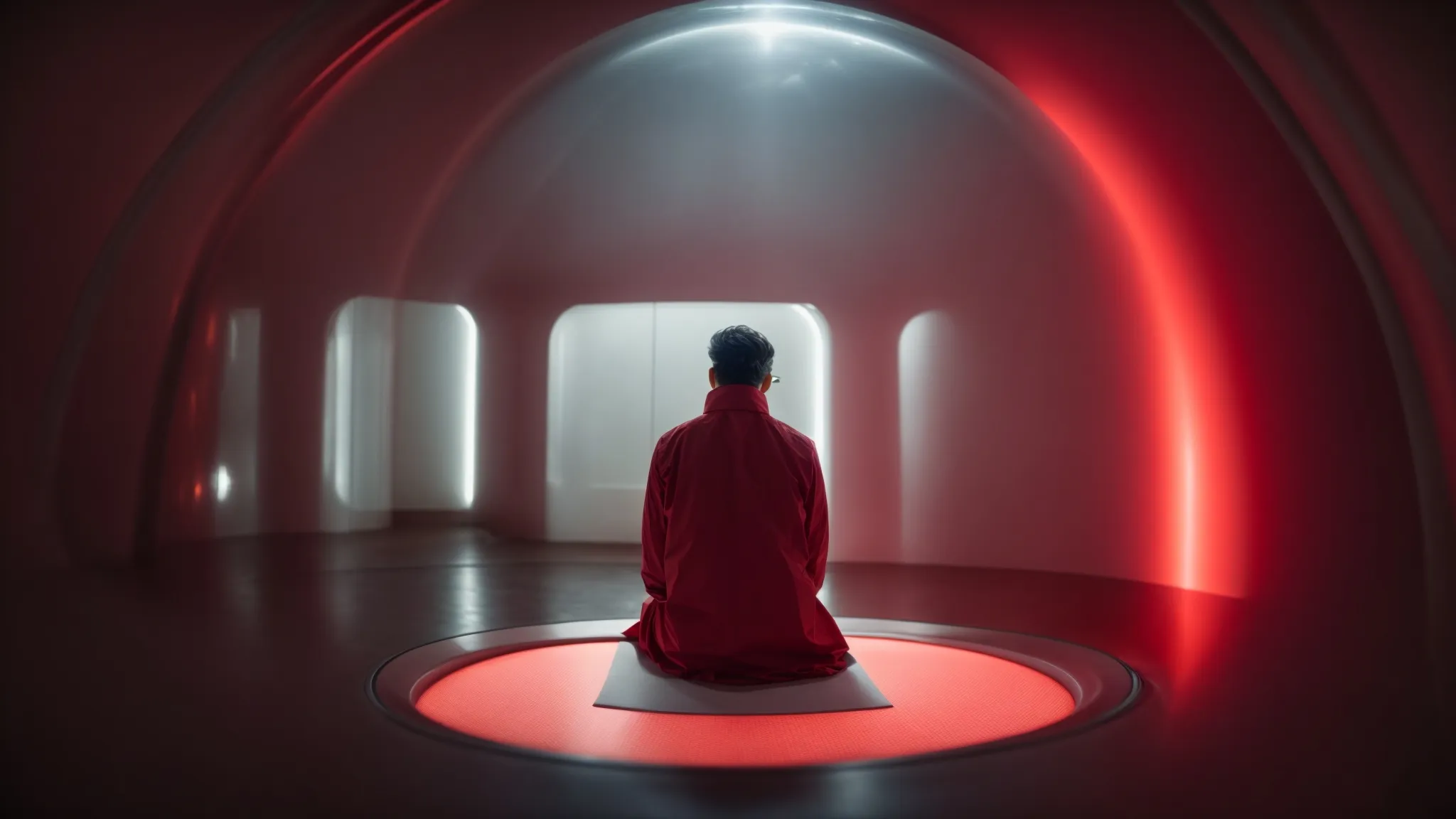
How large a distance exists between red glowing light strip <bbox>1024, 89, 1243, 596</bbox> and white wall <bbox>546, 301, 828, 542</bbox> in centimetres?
216

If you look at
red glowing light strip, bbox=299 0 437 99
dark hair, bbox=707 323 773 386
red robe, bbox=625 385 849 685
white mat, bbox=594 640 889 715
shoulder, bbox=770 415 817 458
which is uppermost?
red glowing light strip, bbox=299 0 437 99

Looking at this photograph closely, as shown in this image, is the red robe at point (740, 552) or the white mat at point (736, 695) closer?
the white mat at point (736, 695)

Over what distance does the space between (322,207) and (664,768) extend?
5223 mm

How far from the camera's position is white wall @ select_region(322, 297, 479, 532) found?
21.4 ft

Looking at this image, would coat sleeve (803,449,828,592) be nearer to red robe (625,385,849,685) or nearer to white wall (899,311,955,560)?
red robe (625,385,849,685)

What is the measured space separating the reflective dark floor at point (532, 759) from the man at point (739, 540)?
70 cm

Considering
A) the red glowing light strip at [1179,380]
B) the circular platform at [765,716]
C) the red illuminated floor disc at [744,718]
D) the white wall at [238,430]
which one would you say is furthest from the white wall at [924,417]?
the white wall at [238,430]

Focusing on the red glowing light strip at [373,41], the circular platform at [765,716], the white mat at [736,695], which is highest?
the red glowing light strip at [373,41]

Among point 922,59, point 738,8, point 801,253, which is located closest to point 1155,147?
point 922,59

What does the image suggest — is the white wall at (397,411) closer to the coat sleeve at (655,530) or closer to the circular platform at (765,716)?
the circular platform at (765,716)

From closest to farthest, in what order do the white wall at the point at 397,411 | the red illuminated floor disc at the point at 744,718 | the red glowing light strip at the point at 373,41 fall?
the red illuminated floor disc at the point at 744,718, the red glowing light strip at the point at 373,41, the white wall at the point at 397,411

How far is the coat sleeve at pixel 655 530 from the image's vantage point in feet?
9.23

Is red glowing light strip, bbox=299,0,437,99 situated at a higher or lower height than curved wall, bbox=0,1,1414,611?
higher

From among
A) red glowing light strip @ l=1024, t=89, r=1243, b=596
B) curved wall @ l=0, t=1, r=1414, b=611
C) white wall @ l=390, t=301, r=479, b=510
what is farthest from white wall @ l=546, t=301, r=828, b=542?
red glowing light strip @ l=1024, t=89, r=1243, b=596
